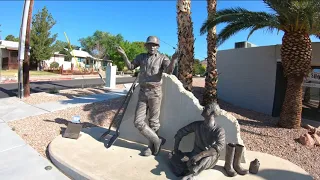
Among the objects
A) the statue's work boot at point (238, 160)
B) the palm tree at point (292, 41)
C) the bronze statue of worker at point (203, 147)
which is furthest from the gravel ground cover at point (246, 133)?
the bronze statue of worker at point (203, 147)

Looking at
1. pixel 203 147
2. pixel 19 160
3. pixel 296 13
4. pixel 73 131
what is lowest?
pixel 19 160

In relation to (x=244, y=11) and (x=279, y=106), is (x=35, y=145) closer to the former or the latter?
(x=244, y=11)

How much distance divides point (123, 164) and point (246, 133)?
373cm

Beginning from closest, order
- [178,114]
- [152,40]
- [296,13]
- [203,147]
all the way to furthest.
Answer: [203,147]
[152,40]
[178,114]
[296,13]

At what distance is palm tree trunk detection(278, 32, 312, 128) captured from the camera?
21.1 feet

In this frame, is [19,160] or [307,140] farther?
[307,140]

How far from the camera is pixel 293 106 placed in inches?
259

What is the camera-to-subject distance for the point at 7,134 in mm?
4992

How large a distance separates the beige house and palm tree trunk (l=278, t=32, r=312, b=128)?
2.39 m

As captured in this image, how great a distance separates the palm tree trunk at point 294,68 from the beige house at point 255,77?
2.39m

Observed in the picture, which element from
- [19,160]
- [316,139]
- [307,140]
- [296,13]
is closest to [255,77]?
[296,13]

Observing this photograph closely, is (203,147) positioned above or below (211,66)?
below

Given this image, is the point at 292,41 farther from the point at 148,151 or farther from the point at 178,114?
the point at 148,151

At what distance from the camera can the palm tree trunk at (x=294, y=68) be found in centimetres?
644
